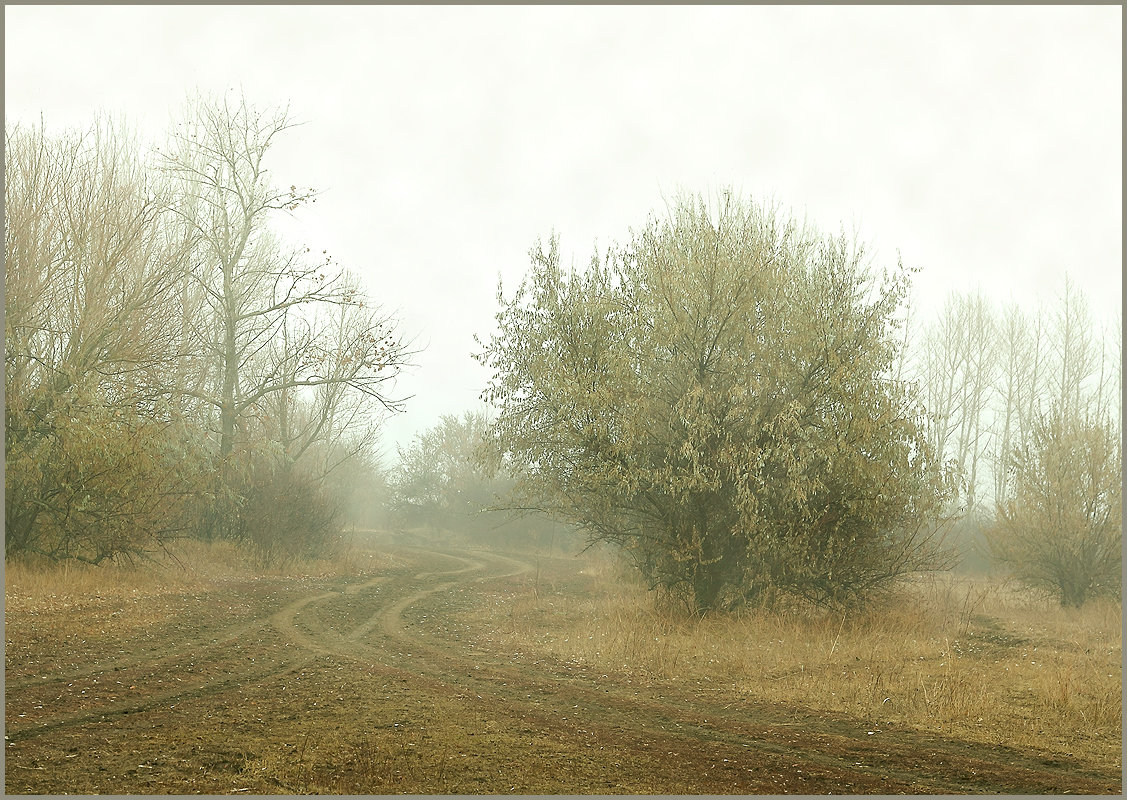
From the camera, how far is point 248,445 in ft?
74.8

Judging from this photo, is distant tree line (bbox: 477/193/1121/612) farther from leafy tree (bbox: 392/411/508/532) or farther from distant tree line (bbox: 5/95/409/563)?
leafy tree (bbox: 392/411/508/532)

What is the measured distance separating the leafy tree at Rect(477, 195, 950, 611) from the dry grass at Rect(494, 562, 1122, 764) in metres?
0.99

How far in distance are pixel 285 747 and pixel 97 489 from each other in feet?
36.3

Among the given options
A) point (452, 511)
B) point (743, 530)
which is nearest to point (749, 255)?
point (743, 530)

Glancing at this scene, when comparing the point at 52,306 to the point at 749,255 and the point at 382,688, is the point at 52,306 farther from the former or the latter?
the point at 749,255

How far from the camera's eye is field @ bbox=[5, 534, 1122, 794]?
613cm

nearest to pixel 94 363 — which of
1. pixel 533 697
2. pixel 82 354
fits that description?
pixel 82 354

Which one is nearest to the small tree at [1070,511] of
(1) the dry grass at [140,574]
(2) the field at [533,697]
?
(2) the field at [533,697]

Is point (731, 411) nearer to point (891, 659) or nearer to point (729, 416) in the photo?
point (729, 416)

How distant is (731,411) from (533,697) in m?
5.93

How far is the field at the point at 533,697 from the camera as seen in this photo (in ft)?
20.1

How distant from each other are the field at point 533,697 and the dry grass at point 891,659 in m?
0.05

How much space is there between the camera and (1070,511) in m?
18.5

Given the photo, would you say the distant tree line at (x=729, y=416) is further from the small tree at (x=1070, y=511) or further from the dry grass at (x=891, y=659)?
the small tree at (x=1070, y=511)
